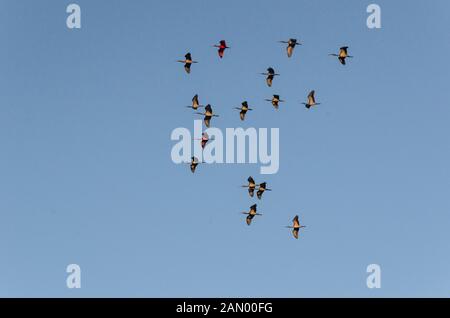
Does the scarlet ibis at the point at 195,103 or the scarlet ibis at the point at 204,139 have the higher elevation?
the scarlet ibis at the point at 195,103

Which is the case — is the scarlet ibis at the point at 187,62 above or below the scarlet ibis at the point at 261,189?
above

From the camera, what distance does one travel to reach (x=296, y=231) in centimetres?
13112

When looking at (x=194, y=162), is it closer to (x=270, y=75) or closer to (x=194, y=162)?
(x=194, y=162)

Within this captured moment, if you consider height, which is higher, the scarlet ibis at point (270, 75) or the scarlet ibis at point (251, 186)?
the scarlet ibis at point (270, 75)

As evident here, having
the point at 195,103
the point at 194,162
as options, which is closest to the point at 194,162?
the point at 194,162

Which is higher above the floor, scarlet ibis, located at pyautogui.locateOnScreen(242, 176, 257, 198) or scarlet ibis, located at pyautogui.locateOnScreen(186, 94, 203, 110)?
scarlet ibis, located at pyautogui.locateOnScreen(186, 94, 203, 110)

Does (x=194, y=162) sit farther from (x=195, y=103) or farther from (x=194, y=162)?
(x=195, y=103)

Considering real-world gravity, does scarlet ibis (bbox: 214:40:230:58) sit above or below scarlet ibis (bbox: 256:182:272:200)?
above

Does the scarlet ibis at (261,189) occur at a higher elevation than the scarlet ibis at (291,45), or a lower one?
lower

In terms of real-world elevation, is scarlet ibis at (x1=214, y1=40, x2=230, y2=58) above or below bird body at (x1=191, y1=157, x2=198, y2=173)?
above
